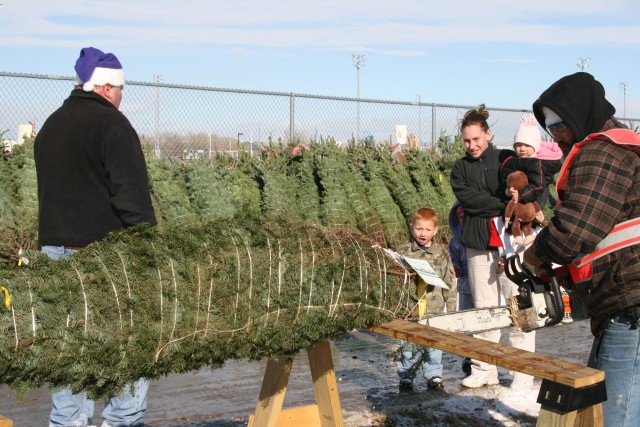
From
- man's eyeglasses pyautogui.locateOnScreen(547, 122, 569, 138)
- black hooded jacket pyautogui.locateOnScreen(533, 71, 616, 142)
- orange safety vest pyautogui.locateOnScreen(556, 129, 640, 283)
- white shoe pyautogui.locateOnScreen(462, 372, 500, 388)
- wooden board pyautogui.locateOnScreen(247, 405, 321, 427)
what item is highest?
black hooded jacket pyautogui.locateOnScreen(533, 71, 616, 142)

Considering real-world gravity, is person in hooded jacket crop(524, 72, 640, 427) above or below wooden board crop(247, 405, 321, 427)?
above

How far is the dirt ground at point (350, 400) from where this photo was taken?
17.5 feet

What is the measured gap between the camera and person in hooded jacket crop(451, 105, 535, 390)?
584cm

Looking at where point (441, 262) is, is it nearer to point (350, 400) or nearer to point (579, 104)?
point (350, 400)

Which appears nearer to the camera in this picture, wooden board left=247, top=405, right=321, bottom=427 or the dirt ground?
wooden board left=247, top=405, right=321, bottom=427

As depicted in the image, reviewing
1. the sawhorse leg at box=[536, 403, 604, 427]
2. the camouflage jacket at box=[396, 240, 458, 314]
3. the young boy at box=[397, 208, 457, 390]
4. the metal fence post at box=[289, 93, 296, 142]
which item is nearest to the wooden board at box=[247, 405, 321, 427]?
the sawhorse leg at box=[536, 403, 604, 427]

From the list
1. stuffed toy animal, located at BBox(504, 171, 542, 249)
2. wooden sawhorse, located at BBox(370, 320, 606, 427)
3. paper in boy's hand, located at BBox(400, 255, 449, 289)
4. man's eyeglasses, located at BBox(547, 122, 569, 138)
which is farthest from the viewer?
stuffed toy animal, located at BBox(504, 171, 542, 249)

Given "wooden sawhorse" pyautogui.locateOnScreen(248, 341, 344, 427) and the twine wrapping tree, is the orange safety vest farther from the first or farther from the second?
"wooden sawhorse" pyautogui.locateOnScreen(248, 341, 344, 427)

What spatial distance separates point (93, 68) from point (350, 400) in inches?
114

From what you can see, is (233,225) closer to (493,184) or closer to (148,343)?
(148,343)

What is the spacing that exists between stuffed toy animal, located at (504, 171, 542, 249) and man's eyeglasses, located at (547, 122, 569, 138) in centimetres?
223

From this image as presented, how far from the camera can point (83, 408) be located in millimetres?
4328

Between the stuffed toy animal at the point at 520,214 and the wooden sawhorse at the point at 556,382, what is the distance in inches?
95.9

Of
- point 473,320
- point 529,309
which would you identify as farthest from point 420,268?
point 529,309
